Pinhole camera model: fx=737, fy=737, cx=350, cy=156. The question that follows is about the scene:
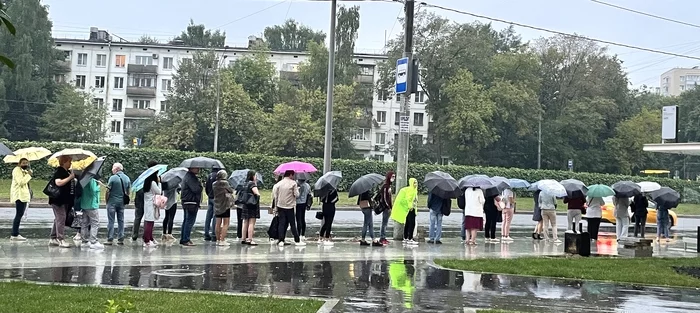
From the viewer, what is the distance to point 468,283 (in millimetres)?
12117

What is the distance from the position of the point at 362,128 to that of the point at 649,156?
31460 mm

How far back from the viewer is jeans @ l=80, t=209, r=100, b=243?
1567 centimetres

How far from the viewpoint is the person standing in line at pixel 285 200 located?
1697cm

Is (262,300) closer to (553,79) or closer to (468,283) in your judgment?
(468,283)

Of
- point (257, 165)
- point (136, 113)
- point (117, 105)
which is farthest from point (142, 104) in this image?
point (257, 165)

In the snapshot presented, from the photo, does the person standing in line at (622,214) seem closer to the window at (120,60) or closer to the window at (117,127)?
the window at (117,127)

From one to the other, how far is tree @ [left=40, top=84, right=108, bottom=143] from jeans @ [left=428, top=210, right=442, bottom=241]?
173ft

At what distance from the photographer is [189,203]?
16984 mm

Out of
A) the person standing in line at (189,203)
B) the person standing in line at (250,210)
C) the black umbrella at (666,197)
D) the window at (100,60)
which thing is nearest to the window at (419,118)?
the window at (100,60)

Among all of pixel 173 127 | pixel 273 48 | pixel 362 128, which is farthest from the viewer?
pixel 273 48

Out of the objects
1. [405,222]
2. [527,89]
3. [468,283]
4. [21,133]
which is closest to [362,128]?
[527,89]

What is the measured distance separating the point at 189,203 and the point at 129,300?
8.66 m

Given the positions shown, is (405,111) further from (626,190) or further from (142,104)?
(142,104)

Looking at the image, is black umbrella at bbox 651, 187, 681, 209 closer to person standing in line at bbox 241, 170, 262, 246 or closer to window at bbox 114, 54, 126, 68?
person standing in line at bbox 241, 170, 262, 246
